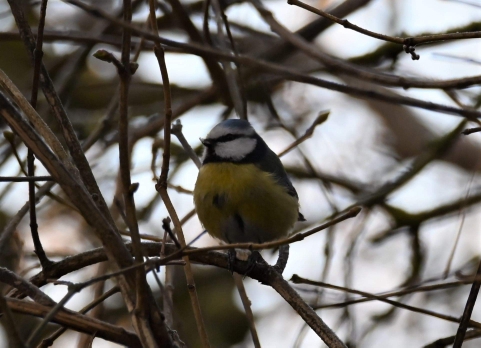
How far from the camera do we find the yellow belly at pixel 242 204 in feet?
9.47

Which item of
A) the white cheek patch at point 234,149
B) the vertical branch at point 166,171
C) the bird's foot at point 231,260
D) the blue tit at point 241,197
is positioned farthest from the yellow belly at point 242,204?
the vertical branch at point 166,171

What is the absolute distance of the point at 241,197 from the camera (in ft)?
9.46

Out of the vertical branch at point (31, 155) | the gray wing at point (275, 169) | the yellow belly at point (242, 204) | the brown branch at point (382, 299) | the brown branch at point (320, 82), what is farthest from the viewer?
the gray wing at point (275, 169)

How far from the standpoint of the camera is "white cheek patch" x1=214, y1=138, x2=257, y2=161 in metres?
3.16

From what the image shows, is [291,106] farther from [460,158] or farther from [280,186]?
[280,186]

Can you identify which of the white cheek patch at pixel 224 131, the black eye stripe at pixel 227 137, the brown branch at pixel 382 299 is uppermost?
the white cheek patch at pixel 224 131

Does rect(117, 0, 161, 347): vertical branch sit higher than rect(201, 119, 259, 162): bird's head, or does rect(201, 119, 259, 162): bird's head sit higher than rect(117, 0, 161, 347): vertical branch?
rect(201, 119, 259, 162): bird's head

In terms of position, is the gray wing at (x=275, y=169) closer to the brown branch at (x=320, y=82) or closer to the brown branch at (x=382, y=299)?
the brown branch at (x=382, y=299)

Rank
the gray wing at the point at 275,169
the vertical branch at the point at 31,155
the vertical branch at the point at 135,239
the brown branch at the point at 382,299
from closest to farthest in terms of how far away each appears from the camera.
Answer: the vertical branch at the point at 135,239, the vertical branch at the point at 31,155, the brown branch at the point at 382,299, the gray wing at the point at 275,169

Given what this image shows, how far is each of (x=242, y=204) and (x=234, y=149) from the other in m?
0.43

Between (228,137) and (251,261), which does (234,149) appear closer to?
(228,137)

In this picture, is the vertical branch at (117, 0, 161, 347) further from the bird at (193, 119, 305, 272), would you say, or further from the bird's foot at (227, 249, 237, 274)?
the bird at (193, 119, 305, 272)

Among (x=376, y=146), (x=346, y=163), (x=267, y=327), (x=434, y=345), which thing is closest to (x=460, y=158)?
(x=376, y=146)

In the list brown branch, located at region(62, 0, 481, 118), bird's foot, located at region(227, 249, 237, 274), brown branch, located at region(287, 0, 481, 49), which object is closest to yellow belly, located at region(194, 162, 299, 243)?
bird's foot, located at region(227, 249, 237, 274)
